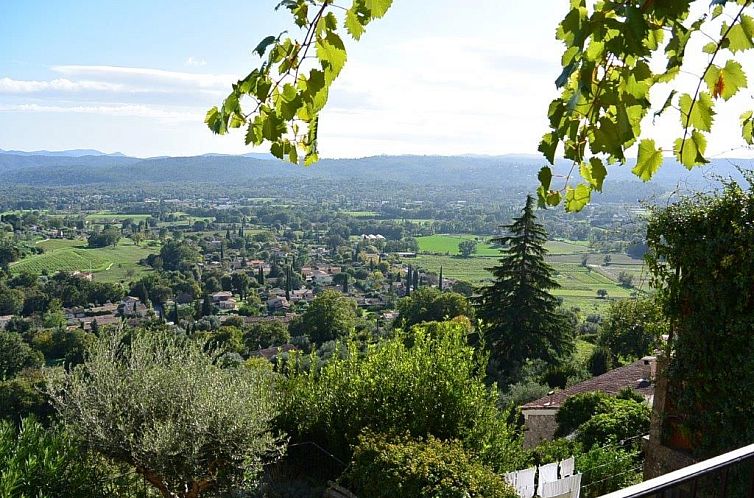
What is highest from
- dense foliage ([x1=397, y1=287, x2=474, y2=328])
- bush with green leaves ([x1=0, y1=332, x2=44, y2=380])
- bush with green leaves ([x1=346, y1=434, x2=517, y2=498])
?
bush with green leaves ([x1=346, y1=434, x2=517, y2=498])

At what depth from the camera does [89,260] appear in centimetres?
7594

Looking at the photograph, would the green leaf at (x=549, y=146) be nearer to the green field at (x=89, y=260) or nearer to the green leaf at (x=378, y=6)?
the green leaf at (x=378, y=6)

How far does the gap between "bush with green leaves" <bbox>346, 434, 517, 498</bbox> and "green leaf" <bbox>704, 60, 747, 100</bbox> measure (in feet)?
13.2

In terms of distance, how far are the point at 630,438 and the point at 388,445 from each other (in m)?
4.80

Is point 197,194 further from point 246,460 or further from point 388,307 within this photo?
point 246,460

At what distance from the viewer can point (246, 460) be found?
6.56 meters

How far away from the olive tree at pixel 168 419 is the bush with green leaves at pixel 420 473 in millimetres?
1277

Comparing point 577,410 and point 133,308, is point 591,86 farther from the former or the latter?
point 133,308

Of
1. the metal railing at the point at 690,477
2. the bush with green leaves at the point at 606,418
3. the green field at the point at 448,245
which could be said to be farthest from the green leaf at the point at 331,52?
the green field at the point at 448,245

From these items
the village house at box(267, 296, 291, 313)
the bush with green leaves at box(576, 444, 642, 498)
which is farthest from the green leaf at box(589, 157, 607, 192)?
the village house at box(267, 296, 291, 313)

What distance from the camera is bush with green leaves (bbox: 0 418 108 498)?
546 centimetres

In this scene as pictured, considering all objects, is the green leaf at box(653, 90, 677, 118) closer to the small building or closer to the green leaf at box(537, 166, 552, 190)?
the green leaf at box(537, 166, 552, 190)

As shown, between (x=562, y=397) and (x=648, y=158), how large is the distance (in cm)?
1394

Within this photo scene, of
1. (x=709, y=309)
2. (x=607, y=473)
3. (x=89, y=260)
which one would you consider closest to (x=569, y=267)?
(x=89, y=260)
